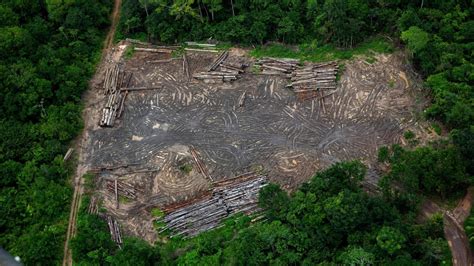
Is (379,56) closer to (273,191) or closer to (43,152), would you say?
(273,191)

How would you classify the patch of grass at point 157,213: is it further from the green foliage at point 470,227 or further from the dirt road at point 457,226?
the green foliage at point 470,227

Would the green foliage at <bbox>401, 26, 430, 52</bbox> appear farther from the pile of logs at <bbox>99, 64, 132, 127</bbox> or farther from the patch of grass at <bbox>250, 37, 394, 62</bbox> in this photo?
the pile of logs at <bbox>99, 64, 132, 127</bbox>

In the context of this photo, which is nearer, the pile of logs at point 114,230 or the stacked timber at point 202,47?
the pile of logs at point 114,230

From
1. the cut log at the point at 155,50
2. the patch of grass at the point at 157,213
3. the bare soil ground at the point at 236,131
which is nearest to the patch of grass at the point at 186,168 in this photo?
the bare soil ground at the point at 236,131

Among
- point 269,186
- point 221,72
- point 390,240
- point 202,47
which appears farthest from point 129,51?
point 390,240

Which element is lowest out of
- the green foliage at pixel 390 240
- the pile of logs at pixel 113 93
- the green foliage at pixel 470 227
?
the green foliage at pixel 470 227

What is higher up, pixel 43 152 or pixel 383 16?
pixel 383 16

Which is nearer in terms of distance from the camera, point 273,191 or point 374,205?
point 374,205

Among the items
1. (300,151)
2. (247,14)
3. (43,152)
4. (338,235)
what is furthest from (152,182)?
(247,14)
